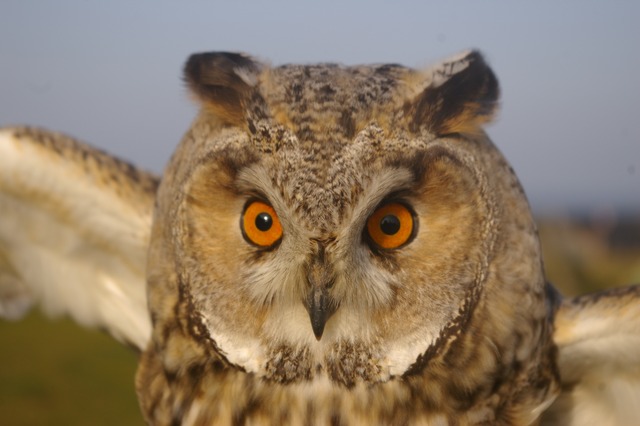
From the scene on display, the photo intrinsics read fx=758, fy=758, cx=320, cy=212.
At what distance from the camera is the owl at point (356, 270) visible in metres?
1.97

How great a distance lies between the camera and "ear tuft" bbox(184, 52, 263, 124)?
86.3 inches

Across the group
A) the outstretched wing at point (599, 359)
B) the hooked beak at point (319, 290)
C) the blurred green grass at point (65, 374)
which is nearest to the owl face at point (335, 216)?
the hooked beak at point (319, 290)

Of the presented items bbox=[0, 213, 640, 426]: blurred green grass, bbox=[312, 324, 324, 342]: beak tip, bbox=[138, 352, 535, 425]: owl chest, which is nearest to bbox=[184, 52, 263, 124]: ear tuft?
bbox=[312, 324, 324, 342]: beak tip

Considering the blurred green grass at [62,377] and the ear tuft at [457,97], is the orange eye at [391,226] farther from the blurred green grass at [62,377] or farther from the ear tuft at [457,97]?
the blurred green grass at [62,377]

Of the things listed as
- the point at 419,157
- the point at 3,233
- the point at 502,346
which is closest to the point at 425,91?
the point at 419,157

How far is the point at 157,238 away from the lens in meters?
2.57

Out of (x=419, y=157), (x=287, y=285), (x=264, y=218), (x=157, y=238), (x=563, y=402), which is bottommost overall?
(x=563, y=402)

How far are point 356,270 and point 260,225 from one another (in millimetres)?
283

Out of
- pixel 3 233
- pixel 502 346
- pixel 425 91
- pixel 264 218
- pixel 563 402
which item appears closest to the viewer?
pixel 264 218

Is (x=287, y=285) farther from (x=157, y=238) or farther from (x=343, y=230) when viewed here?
(x=157, y=238)

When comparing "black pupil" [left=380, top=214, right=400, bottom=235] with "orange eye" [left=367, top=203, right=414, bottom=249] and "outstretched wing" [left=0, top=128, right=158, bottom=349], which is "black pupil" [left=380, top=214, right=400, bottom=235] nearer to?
"orange eye" [left=367, top=203, right=414, bottom=249]

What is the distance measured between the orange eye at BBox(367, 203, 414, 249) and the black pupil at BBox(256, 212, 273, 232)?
0.26m

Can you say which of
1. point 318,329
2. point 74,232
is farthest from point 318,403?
point 74,232

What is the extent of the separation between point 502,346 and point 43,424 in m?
3.56
